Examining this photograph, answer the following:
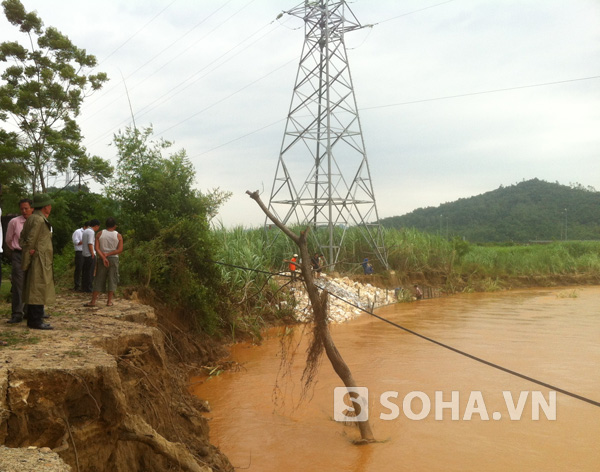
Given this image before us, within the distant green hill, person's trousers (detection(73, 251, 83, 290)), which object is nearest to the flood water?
person's trousers (detection(73, 251, 83, 290))

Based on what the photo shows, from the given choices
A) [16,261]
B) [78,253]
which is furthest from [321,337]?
[78,253]

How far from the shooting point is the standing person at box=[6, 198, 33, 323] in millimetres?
6348

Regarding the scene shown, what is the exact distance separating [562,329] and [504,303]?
6.08 metres

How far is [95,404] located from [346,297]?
44.1 feet

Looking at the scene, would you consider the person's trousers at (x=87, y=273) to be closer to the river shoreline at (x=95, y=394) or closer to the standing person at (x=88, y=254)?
the standing person at (x=88, y=254)

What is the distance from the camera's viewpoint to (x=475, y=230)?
68625 mm

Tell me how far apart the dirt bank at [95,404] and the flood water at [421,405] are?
119 centimetres

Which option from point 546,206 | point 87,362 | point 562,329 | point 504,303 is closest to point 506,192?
point 546,206

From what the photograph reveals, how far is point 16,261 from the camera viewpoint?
659cm

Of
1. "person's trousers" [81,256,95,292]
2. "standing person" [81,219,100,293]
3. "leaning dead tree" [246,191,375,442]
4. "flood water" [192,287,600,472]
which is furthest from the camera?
"person's trousers" [81,256,95,292]

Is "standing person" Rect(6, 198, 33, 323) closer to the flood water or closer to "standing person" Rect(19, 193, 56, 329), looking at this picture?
"standing person" Rect(19, 193, 56, 329)

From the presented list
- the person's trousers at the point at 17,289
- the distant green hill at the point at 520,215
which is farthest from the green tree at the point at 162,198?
the distant green hill at the point at 520,215

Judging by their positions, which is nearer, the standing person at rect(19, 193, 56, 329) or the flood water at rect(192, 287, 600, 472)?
the standing person at rect(19, 193, 56, 329)

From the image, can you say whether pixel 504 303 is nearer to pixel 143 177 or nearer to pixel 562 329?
pixel 562 329
